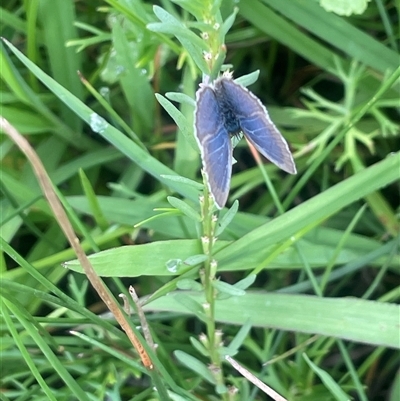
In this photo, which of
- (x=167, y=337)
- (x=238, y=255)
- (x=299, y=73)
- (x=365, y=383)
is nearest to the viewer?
(x=238, y=255)

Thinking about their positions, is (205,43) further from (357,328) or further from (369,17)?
(369,17)

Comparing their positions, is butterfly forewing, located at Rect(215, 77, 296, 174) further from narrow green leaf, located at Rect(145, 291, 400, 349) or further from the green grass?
narrow green leaf, located at Rect(145, 291, 400, 349)

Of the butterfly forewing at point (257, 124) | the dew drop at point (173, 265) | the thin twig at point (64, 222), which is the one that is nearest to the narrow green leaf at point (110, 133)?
the dew drop at point (173, 265)

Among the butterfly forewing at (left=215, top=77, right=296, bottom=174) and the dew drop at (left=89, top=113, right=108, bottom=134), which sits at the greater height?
the butterfly forewing at (left=215, top=77, right=296, bottom=174)

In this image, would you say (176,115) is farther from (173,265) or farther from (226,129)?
(173,265)

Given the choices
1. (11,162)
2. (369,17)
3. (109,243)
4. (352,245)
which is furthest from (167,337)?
(369,17)

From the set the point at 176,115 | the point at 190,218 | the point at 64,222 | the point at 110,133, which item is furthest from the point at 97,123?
the point at 64,222

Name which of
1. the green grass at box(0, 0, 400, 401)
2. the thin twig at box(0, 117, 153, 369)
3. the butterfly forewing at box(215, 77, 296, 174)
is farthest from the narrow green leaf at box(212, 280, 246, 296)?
the butterfly forewing at box(215, 77, 296, 174)
